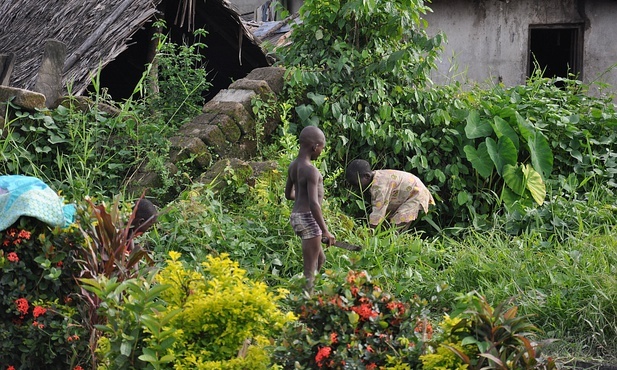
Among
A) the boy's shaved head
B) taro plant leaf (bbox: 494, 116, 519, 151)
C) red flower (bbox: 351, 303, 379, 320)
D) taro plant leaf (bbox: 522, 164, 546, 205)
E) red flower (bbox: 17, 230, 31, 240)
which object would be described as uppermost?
red flower (bbox: 17, 230, 31, 240)

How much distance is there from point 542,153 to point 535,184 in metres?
0.48

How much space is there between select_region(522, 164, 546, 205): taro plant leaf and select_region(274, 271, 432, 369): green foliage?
441cm

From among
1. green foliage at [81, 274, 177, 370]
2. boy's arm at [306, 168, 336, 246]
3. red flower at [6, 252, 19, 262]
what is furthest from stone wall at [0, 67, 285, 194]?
green foliage at [81, 274, 177, 370]

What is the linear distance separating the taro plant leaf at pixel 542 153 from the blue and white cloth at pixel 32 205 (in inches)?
184

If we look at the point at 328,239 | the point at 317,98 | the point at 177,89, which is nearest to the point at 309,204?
the point at 328,239

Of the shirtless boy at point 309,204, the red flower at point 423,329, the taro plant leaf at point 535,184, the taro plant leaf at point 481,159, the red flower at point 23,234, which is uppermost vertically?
the red flower at point 23,234

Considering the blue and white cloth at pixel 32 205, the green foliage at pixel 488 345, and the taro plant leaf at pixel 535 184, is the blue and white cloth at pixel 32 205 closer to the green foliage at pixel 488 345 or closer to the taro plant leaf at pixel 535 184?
the green foliage at pixel 488 345

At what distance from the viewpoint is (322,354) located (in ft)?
10.3

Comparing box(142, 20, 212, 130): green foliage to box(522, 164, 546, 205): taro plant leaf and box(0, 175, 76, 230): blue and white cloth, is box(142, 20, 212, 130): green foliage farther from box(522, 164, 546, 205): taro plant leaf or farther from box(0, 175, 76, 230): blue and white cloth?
box(0, 175, 76, 230): blue and white cloth

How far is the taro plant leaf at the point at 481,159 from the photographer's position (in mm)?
7746

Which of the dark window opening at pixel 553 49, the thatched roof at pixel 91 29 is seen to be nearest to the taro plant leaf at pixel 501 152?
the thatched roof at pixel 91 29

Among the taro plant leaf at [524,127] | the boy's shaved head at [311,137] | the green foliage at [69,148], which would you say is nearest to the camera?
the boy's shaved head at [311,137]

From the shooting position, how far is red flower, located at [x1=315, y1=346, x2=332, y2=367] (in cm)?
315

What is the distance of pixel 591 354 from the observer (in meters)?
4.80
